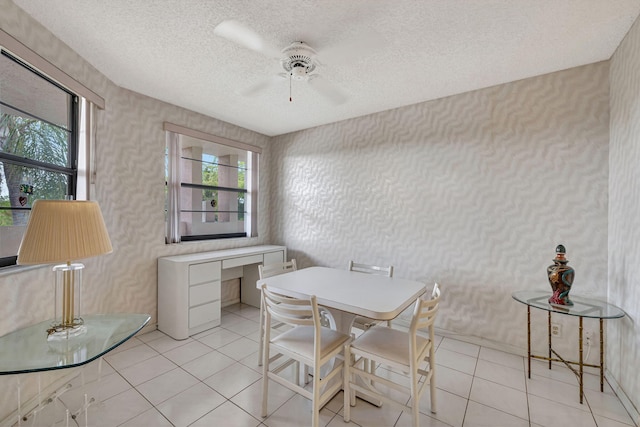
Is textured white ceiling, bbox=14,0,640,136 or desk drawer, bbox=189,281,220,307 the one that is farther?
desk drawer, bbox=189,281,220,307

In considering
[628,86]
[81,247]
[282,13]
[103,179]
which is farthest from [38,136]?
[628,86]

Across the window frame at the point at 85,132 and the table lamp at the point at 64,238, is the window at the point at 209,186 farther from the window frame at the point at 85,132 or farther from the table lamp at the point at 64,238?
the table lamp at the point at 64,238

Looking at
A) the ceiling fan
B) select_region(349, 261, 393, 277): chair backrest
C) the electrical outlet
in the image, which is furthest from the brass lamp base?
the electrical outlet

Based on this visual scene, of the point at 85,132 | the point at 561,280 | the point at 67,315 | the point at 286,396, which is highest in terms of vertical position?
the point at 85,132

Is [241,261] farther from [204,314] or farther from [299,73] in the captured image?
[299,73]

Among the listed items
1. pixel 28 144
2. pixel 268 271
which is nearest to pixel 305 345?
pixel 268 271

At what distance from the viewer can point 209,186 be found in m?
3.65

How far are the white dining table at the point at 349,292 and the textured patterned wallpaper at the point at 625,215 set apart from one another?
1327 mm

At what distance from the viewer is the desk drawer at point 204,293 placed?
285 centimetres

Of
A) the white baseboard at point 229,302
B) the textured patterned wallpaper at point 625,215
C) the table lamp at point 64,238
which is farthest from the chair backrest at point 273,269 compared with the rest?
the textured patterned wallpaper at point 625,215

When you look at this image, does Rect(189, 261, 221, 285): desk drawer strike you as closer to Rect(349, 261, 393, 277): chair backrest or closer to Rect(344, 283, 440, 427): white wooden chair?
Rect(349, 261, 393, 277): chair backrest

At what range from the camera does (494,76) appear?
95.2 inches

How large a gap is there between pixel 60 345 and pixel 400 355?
1879mm

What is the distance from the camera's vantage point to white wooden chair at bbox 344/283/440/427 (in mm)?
1506
